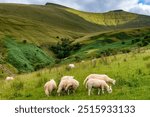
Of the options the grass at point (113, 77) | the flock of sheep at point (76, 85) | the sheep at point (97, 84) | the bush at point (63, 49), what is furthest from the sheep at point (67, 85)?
the bush at point (63, 49)

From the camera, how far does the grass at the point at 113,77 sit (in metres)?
19.6

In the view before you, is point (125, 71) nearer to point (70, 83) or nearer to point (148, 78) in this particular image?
point (148, 78)

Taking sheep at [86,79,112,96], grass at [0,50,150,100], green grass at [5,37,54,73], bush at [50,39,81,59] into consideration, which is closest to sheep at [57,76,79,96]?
grass at [0,50,150,100]

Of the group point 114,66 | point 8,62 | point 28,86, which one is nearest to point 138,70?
point 114,66

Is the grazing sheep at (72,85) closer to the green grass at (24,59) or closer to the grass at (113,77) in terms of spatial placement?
the grass at (113,77)

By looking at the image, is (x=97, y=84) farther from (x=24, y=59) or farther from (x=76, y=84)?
(x=24, y=59)

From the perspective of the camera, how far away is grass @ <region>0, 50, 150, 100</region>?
19594mm

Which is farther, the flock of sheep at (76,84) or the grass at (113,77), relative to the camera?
the flock of sheep at (76,84)

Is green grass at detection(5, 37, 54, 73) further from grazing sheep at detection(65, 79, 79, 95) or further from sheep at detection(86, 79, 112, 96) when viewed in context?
sheep at detection(86, 79, 112, 96)

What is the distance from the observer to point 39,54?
14300 cm

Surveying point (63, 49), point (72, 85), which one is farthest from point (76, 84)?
point (63, 49)

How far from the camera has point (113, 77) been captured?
23.6 metres

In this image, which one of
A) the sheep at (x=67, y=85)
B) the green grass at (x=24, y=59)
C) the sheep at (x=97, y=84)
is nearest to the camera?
the sheep at (x=97, y=84)

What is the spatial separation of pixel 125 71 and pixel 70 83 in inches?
208
